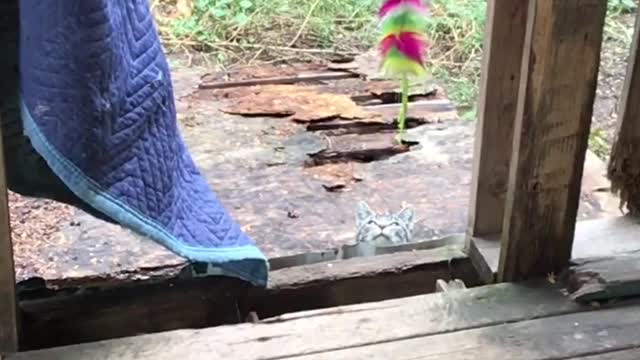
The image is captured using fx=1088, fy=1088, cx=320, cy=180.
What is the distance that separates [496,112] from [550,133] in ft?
0.44

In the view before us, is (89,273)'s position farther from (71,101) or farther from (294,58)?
(294,58)

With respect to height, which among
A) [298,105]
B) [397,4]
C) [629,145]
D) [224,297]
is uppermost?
[397,4]

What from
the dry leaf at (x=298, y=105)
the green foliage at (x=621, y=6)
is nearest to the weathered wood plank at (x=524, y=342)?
the dry leaf at (x=298, y=105)

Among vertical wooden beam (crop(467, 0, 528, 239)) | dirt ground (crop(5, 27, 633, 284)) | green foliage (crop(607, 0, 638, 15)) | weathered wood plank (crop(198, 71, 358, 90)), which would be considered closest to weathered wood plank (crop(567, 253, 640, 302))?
vertical wooden beam (crop(467, 0, 528, 239))

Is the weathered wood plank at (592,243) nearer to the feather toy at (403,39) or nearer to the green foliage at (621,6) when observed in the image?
the feather toy at (403,39)

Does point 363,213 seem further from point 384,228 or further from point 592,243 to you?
point 592,243

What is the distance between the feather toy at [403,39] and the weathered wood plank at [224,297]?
→ 61 centimetres

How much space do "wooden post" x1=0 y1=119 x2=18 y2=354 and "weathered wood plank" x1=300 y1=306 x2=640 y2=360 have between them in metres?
0.36

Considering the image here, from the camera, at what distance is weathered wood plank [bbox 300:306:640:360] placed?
136 cm

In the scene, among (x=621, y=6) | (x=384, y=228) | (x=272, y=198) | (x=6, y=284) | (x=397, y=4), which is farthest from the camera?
(x=621, y=6)

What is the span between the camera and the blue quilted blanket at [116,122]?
4.21ft

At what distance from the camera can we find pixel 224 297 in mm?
1558

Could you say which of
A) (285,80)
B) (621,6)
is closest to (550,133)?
(285,80)

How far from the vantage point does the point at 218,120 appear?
2.29 m
